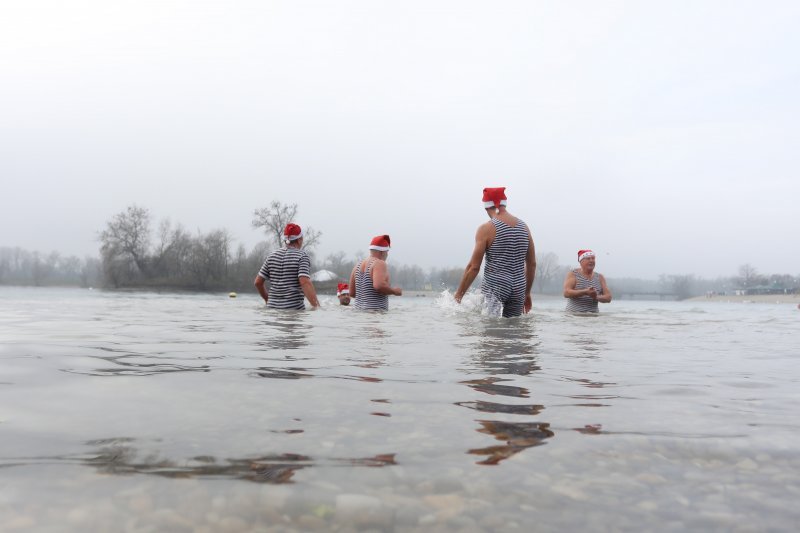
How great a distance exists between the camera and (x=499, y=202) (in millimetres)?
7918

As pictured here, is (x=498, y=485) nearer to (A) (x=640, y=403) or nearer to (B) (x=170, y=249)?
(A) (x=640, y=403)

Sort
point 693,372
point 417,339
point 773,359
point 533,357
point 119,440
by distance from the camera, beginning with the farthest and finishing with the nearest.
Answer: point 417,339 → point 773,359 → point 533,357 → point 693,372 → point 119,440

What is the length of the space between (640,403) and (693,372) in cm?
123

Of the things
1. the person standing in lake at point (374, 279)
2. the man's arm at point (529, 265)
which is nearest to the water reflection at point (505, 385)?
the man's arm at point (529, 265)

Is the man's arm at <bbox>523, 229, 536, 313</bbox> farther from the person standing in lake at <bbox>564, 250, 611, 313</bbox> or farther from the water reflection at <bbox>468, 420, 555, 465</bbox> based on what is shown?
the water reflection at <bbox>468, 420, 555, 465</bbox>

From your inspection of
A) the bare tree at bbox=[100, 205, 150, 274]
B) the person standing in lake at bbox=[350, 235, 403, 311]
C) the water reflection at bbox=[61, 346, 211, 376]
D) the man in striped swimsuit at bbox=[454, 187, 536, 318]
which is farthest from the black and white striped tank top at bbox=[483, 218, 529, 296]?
the bare tree at bbox=[100, 205, 150, 274]

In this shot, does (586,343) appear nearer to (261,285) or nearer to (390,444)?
(390,444)

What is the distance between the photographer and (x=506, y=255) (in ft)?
25.4

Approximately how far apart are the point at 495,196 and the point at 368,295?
3.02 meters

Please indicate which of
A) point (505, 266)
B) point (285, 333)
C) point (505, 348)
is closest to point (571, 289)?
point (505, 266)

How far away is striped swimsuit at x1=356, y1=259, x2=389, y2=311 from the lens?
31.8 feet

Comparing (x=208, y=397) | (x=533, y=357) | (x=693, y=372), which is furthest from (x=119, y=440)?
(x=693, y=372)

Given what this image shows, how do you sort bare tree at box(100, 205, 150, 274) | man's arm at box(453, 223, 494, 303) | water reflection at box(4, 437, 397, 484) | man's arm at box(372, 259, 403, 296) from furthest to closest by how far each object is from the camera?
bare tree at box(100, 205, 150, 274) < man's arm at box(372, 259, 403, 296) < man's arm at box(453, 223, 494, 303) < water reflection at box(4, 437, 397, 484)

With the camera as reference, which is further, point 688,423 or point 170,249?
point 170,249
